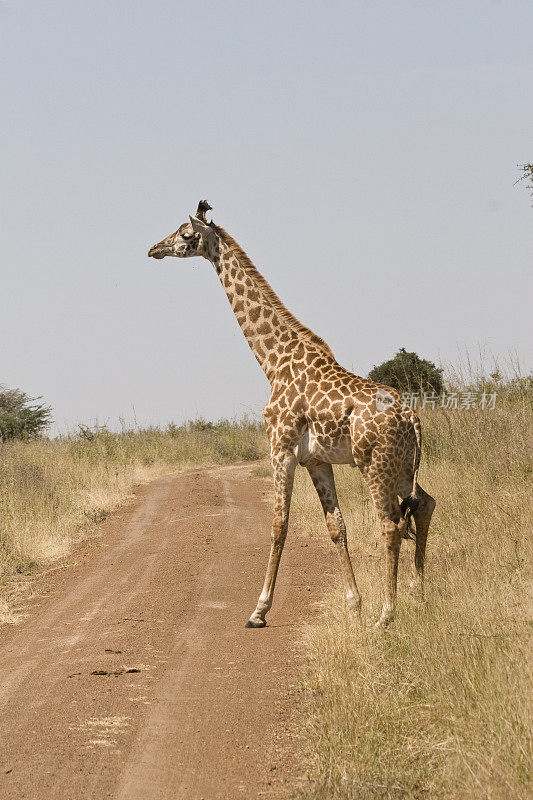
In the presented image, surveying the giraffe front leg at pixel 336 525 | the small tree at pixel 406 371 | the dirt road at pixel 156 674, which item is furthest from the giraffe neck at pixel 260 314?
the small tree at pixel 406 371

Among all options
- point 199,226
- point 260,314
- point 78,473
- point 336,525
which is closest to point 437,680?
point 336,525

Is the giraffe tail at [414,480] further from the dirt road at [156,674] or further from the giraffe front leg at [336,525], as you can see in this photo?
the dirt road at [156,674]

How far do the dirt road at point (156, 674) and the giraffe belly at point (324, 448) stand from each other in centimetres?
140

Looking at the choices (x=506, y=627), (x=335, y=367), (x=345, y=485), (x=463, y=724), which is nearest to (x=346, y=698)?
(x=463, y=724)

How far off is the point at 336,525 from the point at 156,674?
2.32 meters

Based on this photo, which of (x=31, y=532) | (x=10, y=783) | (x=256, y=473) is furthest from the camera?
(x=256, y=473)

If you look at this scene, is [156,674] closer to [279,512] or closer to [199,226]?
[279,512]

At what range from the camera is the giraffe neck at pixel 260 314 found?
30.3 feet

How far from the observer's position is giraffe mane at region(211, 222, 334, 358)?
9227 millimetres

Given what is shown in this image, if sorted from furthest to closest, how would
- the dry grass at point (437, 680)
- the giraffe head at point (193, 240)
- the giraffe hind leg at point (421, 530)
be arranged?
1. the giraffe head at point (193, 240)
2. the giraffe hind leg at point (421, 530)
3. the dry grass at point (437, 680)

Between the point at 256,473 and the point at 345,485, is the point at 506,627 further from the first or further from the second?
the point at 256,473

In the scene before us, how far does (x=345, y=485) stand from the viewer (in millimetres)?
15359

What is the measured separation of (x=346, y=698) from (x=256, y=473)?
1669 centimetres

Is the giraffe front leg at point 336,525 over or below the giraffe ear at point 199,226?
below
